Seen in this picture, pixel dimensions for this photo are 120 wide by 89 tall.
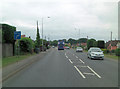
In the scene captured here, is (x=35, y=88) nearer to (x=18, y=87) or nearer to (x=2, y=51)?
(x=18, y=87)

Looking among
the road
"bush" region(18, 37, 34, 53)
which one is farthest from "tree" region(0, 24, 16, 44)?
the road

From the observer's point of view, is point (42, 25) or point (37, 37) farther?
point (37, 37)

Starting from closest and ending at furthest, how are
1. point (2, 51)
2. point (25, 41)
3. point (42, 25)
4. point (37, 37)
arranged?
point (2, 51)
point (25, 41)
point (42, 25)
point (37, 37)

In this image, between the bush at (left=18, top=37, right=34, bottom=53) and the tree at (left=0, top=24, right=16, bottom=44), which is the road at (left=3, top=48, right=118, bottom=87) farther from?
the bush at (left=18, top=37, right=34, bottom=53)

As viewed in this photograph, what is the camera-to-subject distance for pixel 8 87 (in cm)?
634

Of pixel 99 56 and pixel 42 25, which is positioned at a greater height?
pixel 42 25

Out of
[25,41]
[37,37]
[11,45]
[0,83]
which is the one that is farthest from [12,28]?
[37,37]

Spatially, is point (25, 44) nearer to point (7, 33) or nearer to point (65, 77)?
point (7, 33)

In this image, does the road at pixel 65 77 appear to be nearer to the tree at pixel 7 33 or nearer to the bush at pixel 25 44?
the tree at pixel 7 33

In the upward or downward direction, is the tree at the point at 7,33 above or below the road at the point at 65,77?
above

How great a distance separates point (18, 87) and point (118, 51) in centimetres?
2026

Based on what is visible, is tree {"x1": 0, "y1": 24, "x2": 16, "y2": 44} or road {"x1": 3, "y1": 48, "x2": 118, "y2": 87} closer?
road {"x1": 3, "y1": 48, "x2": 118, "y2": 87}

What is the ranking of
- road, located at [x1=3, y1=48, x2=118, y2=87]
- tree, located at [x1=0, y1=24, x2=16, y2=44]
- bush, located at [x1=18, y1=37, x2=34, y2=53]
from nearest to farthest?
1. road, located at [x1=3, y1=48, x2=118, y2=87]
2. tree, located at [x1=0, y1=24, x2=16, y2=44]
3. bush, located at [x1=18, y1=37, x2=34, y2=53]

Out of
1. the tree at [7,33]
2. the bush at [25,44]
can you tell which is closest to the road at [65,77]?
the tree at [7,33]
